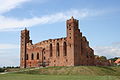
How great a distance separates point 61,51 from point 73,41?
503 cm

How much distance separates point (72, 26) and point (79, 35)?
3758 mm

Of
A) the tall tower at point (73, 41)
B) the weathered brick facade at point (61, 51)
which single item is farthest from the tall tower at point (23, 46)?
the tall tower at point (73, 41)

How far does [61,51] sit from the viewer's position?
65.4m

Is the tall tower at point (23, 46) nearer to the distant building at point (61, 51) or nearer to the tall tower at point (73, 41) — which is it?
the distant building at point (61, 51)

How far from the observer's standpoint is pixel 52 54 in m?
68.1

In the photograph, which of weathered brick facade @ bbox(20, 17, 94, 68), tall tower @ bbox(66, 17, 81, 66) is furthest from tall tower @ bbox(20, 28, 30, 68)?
tall tower @ bbox(66, 17, 81, 66)

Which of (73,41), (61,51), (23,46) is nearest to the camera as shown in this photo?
(73,41)

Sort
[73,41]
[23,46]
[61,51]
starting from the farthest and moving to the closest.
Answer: [23,46]
[61,51]
[73,41]

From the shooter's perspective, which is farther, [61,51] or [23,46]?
[23,46]

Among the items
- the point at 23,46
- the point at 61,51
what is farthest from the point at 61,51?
the point at 23,46

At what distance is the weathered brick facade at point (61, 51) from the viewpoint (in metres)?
63.1

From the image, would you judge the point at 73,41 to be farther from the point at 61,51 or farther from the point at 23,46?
the point at 23,46

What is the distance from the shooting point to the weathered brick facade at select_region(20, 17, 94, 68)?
63.1m

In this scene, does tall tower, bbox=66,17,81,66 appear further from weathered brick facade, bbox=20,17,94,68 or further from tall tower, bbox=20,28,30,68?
tall tower, bbox=20,28,30,68
